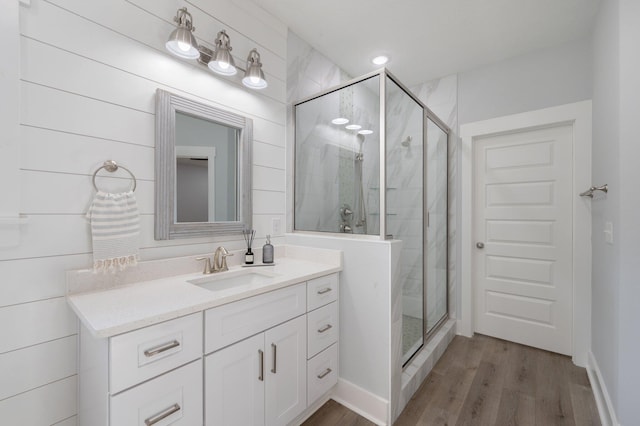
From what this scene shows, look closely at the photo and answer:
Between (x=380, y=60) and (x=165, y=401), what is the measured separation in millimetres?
2982

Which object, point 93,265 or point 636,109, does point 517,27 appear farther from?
point 93,265

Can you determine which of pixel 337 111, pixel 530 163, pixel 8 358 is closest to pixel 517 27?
pixel 530 163

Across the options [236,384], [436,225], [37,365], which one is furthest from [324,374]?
[436,225]

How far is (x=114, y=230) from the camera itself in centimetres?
129

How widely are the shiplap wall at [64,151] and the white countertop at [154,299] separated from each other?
0.18 metres

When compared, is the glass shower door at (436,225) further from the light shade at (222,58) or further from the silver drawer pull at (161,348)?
the silver drawer pull at (161,348)

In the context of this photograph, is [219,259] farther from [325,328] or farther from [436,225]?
[436,225]

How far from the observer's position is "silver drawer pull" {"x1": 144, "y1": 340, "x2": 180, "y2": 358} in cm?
95

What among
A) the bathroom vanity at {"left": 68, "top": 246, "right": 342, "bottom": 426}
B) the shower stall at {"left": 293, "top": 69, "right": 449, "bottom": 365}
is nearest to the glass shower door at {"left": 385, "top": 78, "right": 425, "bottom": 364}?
the shower stall at {"left": 293, "top": 69, "right": 449, "bottom": 365}

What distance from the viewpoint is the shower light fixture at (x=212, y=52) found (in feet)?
4.69

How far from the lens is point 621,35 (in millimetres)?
1479

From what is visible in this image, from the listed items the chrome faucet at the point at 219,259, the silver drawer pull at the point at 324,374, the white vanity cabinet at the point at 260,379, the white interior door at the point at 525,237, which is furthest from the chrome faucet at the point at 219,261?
the white interior door at the point at 525,237

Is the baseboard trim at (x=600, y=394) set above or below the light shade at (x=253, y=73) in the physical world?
below

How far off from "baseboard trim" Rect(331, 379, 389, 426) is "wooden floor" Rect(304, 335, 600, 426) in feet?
0.12
